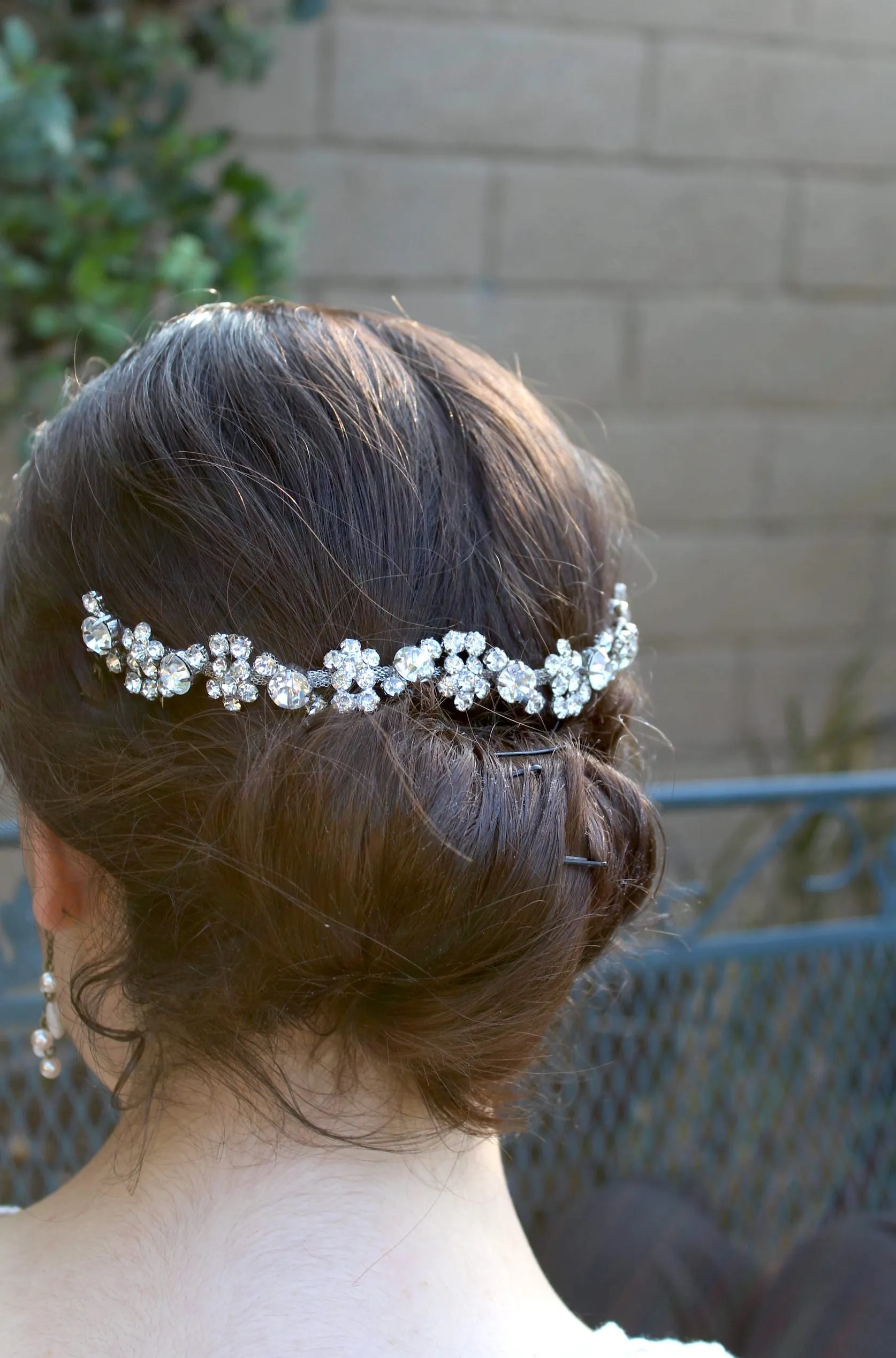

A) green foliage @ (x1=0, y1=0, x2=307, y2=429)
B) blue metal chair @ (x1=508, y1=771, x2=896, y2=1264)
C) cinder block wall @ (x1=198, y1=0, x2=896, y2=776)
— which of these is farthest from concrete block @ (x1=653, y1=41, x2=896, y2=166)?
blue metal chair @ (x1=508, y1=771, x2=896, y2=1264)

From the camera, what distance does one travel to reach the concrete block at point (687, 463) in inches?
89.2

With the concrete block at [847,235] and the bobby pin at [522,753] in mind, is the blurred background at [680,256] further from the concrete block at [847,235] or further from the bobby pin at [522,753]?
the bobby pin at [522,753]

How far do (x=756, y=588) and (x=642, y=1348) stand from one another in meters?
1.83

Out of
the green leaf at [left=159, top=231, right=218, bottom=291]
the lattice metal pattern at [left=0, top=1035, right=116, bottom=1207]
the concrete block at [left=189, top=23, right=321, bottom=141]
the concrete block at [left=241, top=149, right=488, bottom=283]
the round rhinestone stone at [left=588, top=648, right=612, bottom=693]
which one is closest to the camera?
the round rhinestone stone at [left=588, top=648, right=612, bottom=693]

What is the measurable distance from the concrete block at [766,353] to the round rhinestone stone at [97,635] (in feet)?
5.79

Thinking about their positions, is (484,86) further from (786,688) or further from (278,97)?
(786,688)

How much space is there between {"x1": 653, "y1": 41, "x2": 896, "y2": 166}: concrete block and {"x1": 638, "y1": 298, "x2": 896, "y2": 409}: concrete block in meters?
0.27

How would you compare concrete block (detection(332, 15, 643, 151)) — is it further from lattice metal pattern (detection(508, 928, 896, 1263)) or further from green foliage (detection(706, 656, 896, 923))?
lattice metal pattern (detection(508, 928, 896, 1263))

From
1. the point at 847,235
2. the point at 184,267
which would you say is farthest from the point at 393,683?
the point at 847,235

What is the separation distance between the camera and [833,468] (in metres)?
2.41

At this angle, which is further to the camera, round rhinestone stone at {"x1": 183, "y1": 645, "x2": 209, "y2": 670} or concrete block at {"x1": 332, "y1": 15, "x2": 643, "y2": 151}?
concrete block at {"x1": 332, "y1": 15, "x2": 643, "y2": 151}

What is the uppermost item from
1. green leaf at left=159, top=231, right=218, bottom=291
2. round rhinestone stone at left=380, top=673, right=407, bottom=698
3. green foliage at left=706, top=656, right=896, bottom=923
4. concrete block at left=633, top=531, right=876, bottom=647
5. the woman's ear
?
green leaf at left=159, top=231, right=218, bottom=291

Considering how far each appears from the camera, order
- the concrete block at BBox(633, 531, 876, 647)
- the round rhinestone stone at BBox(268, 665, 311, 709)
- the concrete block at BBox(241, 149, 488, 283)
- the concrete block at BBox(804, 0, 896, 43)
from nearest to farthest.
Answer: the round rhinestone stone at BBox(268, 665, 311, 709), the concrete block at BBox(241, 149, 488, 283), the concrete block at BBox(804, 0, 896, 43), the concrete block at BBox(633, 531, 876, 647)

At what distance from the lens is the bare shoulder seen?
2.44 ft
